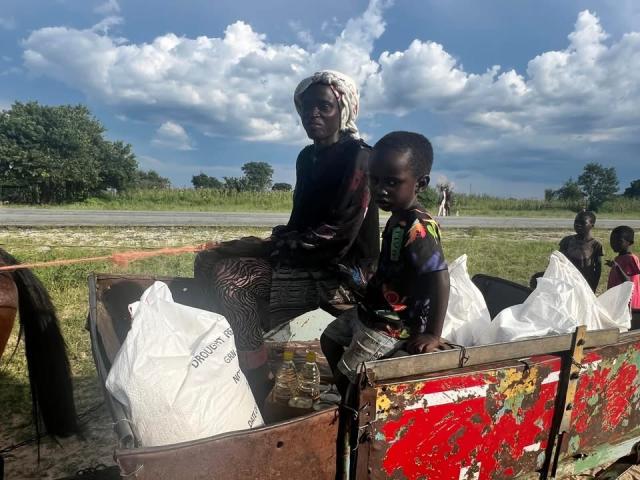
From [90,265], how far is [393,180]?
6.87 metres

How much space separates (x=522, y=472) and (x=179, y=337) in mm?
1536

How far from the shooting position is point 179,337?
173 centimetres

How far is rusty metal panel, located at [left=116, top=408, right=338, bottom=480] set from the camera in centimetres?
131

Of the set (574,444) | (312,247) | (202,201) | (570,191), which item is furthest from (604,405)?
(570,191)

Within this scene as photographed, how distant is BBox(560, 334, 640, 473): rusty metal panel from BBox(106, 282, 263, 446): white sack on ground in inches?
56.0

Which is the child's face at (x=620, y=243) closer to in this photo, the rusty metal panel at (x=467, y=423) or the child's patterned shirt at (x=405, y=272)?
the rusty metal panel at (x=467, y=423)

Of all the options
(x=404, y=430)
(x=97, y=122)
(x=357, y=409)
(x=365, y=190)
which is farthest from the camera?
(x=97, y=122)

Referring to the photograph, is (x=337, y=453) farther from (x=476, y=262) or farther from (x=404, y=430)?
(x=476, y=262)

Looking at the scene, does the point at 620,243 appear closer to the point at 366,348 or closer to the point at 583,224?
the point at 583,224

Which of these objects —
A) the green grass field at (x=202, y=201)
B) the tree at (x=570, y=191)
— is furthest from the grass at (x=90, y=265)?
the tree at (x=570, y=191)

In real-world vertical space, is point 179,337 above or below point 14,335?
above

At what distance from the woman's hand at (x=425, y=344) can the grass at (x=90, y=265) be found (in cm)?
231

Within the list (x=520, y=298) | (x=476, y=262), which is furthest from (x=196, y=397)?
(x=476, y=262)

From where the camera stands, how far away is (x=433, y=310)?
6.45 feet
